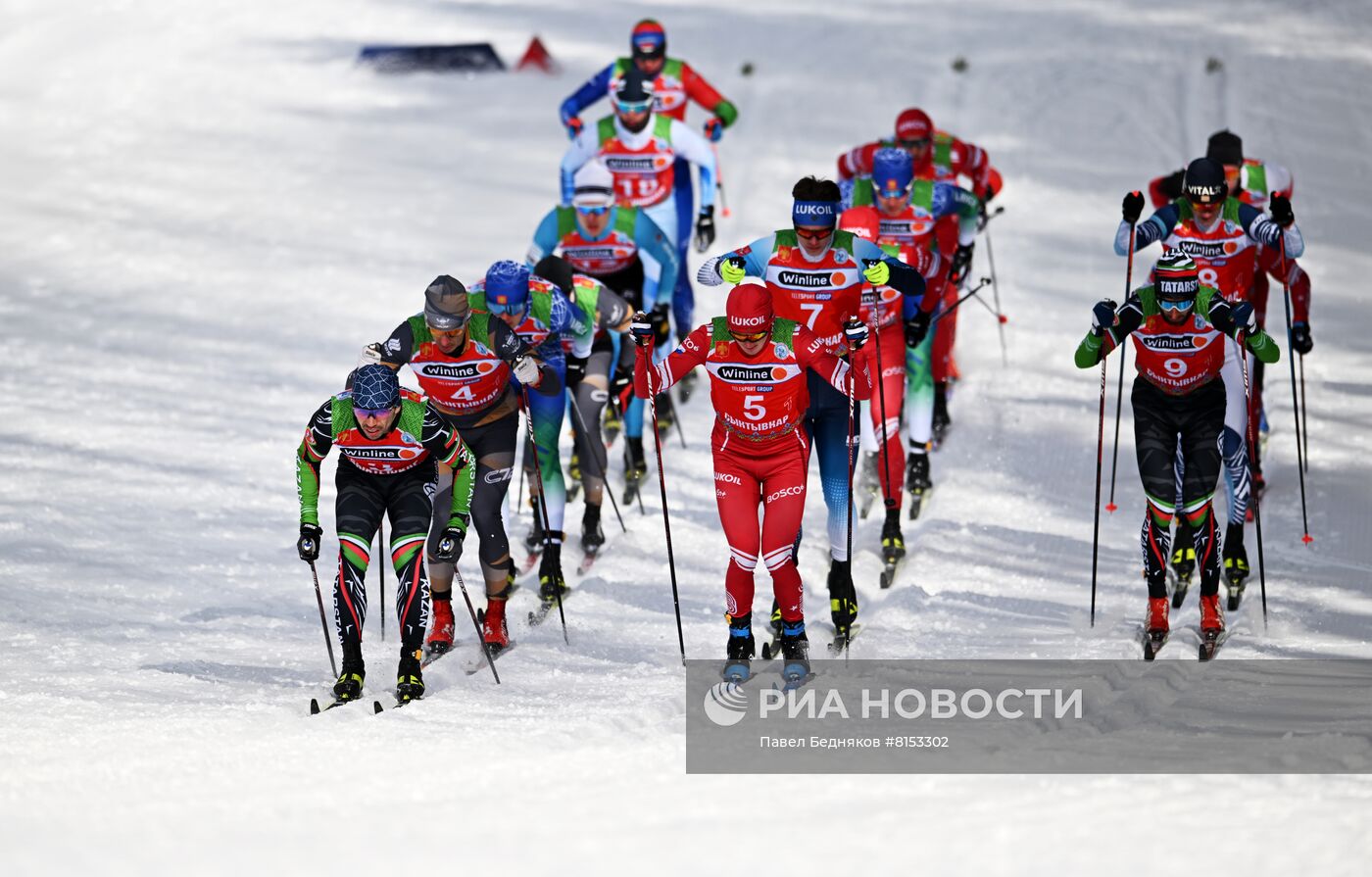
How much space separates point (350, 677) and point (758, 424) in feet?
6.97

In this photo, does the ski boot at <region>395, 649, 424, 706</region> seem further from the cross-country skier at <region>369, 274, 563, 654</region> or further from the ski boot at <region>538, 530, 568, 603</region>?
the ski boot at <region>538, 530, 568, 603</region>

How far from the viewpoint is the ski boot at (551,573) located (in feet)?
31.7

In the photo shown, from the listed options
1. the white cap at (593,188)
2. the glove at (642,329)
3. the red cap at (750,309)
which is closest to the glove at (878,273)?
the red cap at (750,309)

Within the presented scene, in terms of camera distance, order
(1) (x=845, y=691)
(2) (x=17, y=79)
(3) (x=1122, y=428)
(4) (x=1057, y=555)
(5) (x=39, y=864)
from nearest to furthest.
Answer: (5) (x=39, y=864) < (1) (x=845, y=691) < (4) (x=1057, y=555) < (3) (x=1122, y=428) < (2) (x=17, y=79)

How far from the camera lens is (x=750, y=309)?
789 centimetres

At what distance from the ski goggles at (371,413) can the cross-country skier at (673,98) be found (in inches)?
166

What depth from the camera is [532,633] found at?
30.8 ft

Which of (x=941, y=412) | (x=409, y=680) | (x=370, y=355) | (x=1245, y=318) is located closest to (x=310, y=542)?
(x=409, y=680)

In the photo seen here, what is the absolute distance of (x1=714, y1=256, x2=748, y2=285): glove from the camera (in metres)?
8.91

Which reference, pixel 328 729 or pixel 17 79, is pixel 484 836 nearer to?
pixel 328 729

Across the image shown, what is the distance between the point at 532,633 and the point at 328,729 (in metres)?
1.79

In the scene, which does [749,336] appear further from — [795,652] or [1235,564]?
[1235,564]

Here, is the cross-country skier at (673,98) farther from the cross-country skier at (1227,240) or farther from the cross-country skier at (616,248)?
the cross-country skier at (1227,240)

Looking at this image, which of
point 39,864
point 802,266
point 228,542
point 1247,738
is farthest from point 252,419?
point 1247,738
